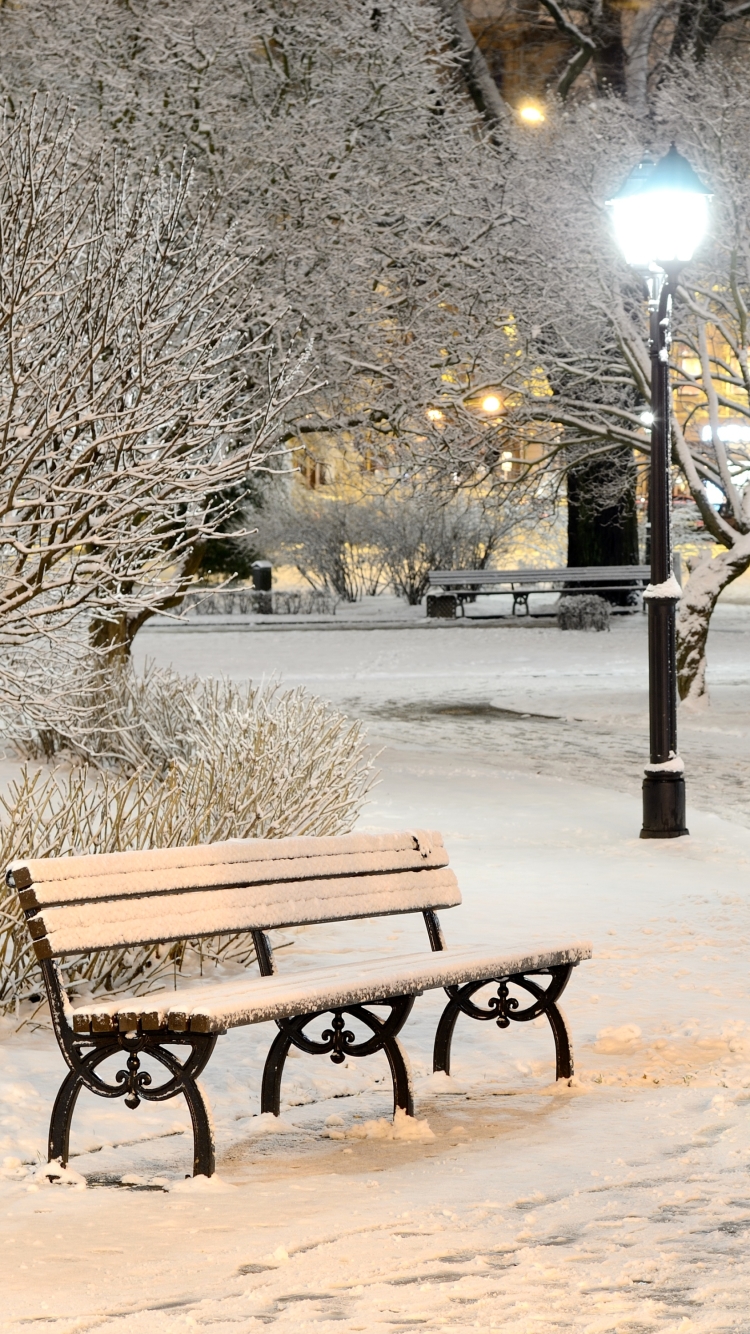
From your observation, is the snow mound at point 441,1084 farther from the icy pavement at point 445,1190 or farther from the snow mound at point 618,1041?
the snow mound at point 618,1041

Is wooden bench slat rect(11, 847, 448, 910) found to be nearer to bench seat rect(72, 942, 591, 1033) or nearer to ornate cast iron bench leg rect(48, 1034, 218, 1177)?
bench seat rect(72, 942, 591, 1033)

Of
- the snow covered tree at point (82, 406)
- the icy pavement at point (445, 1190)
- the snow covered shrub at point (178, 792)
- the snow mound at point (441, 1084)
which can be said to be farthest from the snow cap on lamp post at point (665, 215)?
the snow mound at point (441, 1084)

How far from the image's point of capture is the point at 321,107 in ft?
61.2

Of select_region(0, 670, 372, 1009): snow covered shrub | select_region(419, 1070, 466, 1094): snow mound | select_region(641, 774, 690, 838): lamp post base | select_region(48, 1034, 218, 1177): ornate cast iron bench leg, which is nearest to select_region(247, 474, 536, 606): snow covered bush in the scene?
select_region(0, 670, 372, 1009): snow covered shrub

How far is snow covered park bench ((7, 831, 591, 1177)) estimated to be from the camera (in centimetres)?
481

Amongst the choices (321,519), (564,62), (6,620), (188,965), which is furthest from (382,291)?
(321,519)

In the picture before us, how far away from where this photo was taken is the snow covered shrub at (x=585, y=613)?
3362 centimetres

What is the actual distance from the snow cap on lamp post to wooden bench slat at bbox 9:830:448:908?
21.0 feet

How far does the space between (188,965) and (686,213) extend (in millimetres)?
6457

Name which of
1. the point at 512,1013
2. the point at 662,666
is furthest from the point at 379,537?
the point at 512,1013

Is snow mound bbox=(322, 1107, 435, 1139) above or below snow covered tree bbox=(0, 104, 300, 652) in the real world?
below

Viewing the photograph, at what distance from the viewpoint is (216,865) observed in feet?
18.3

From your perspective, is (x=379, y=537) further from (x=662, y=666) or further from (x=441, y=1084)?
(x=441, y=1084)

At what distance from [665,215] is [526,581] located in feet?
82.9
